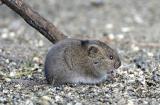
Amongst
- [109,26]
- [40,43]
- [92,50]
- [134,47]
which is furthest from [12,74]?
[109,26]

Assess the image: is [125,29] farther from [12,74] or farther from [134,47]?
[12,74]

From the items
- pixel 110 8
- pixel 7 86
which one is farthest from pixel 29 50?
pixel 110 8

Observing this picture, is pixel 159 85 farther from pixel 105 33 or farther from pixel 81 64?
pixel 105 33

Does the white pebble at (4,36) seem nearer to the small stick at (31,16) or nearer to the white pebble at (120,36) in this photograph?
the white pebble at (120,36)

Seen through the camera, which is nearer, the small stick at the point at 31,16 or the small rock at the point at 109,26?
the small stick at the point at 31,16

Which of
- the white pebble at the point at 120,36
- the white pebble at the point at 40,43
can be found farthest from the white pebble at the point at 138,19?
the white pebble at the point at 40,43

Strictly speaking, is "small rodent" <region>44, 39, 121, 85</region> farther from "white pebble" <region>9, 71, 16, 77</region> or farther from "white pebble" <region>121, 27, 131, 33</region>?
"white pebble" <region>121, 27, 131, 33</region>

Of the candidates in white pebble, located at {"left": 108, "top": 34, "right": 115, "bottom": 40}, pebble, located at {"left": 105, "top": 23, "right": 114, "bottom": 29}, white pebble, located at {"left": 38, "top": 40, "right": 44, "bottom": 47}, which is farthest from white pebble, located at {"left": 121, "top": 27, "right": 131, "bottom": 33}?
white pebble, located at {"left": 38, "top": 40, "right": 44, "bottom": 47}
